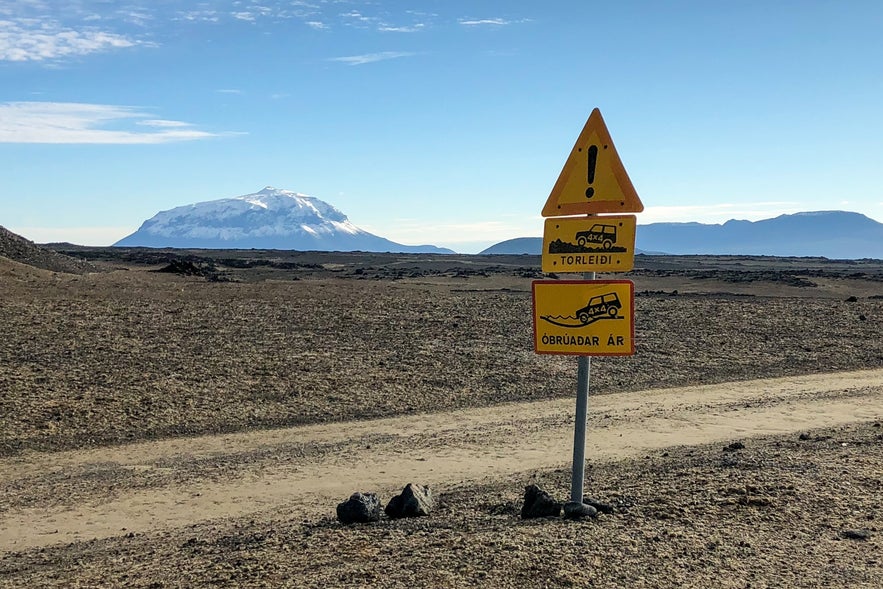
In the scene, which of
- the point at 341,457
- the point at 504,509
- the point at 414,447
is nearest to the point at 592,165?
the point at 504,509

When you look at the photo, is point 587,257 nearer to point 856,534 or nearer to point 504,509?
point 504,509

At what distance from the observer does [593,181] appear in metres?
6.29

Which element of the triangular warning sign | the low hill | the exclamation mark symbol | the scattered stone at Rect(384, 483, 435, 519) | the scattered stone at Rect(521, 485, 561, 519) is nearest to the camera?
the triangular warning sign

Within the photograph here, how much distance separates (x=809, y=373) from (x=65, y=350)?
16880mm

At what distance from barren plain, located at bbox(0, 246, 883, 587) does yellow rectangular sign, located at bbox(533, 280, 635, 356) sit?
4.66 ft

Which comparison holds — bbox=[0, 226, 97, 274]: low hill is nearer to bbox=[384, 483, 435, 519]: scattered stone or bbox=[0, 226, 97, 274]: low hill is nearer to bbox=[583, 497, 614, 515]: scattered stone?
bbox=[384, 483, 435, 519]: scattered stone

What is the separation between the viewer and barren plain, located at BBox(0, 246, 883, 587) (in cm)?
578

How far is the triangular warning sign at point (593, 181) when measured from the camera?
6176mm

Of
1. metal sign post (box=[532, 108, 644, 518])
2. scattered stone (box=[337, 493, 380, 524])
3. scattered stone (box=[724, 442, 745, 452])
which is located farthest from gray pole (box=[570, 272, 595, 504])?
scattered stone (box=[724, 442, 745, 452])

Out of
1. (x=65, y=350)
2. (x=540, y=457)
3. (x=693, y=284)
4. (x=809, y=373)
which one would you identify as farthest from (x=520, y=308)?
(x=693, y=284)

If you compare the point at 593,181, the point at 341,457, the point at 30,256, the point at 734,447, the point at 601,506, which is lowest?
the point at 341,457

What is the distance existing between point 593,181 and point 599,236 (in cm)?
44

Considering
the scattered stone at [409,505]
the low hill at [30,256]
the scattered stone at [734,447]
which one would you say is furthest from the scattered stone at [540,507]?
the low hill at [30,256]

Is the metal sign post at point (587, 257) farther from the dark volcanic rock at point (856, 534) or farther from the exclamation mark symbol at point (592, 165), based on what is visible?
the dark volcanic rock at point (856, 534)
